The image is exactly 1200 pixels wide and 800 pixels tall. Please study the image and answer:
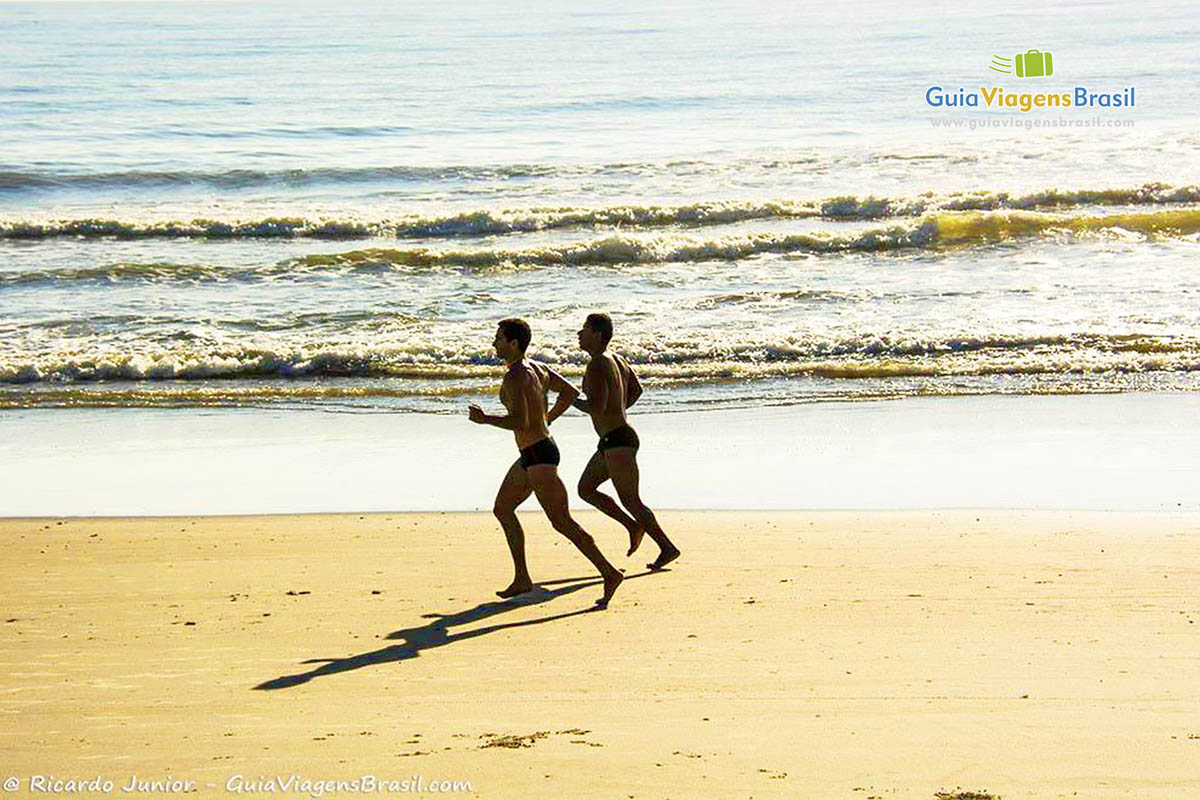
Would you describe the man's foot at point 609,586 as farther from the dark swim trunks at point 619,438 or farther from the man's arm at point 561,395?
the dark swim trunks at point 619,438

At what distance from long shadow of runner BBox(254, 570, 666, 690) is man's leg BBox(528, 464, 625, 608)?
0.19 meters

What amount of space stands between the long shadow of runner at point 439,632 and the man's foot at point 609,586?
0.07 m

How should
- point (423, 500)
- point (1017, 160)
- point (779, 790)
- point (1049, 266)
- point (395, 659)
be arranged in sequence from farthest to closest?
point (1017, 160) → point (1049, 266) → point (423, 500) → point (395, 659) → point (779, 790)

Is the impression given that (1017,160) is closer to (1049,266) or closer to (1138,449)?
(1049,266)

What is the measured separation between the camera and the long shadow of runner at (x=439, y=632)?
6.74 meters

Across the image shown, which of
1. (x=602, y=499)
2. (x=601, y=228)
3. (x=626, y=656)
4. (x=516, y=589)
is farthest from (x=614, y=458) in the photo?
(x=601, y=228)

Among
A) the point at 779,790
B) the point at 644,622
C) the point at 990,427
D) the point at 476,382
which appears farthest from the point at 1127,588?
the point at 476,382

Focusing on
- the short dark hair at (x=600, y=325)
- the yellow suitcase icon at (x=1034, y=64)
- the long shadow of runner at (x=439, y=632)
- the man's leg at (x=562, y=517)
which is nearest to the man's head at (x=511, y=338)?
the man's leg at (x=562, y=517)

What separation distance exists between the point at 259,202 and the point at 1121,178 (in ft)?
51.5

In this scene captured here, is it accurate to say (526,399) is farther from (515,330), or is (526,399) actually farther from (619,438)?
(619,438)

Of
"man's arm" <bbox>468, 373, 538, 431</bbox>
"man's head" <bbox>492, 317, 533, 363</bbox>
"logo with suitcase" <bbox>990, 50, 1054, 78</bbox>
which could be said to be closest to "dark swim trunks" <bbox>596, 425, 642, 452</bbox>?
"man's arm" <bbox>468, 373, 538, 431</bbox>

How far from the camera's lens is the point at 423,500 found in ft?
33.3

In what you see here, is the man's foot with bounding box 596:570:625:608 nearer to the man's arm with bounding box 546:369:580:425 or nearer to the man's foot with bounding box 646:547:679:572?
the man's foot with bounding box 646:547:679:572

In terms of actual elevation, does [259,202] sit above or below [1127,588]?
above
